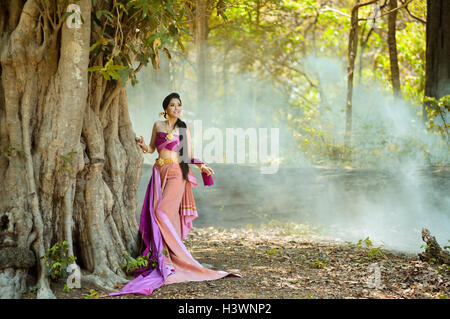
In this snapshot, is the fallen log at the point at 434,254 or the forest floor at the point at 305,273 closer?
the forest floor at the point at 305,273

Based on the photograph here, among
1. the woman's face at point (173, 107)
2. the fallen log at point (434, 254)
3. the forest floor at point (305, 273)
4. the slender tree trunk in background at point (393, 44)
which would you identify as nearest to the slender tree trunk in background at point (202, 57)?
the slender tree trunk in background at point (393, 44)

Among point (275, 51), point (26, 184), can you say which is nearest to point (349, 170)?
point (26, 184)

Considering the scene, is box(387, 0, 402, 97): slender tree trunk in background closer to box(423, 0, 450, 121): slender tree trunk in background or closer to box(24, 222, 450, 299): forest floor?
box(423, 0, 450, 121): slender tree trunk in background

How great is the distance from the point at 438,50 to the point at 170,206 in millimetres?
5721

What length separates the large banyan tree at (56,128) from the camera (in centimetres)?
403

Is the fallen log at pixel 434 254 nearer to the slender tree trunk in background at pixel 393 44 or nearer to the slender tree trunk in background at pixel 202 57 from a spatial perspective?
the slender tree trunk in background at pixel 393 44

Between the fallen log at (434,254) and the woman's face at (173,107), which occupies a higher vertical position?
the woman's face at (173,107)

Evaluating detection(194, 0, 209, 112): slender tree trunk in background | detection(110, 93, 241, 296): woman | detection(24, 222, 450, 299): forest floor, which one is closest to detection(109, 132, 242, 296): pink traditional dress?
detection(110, 93, 241, 296): woman

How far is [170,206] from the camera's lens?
5098 mm

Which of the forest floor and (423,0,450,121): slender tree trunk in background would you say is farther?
(423,0,450,121): slender tree trunk in background

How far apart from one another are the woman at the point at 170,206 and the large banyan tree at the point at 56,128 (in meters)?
0.44

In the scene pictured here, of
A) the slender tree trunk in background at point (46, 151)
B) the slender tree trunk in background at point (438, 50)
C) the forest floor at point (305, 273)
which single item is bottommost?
the forest floor at point (305, 273)

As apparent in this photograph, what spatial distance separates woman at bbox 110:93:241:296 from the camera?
4695mm

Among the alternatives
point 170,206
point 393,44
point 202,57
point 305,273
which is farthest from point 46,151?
point 393,44
